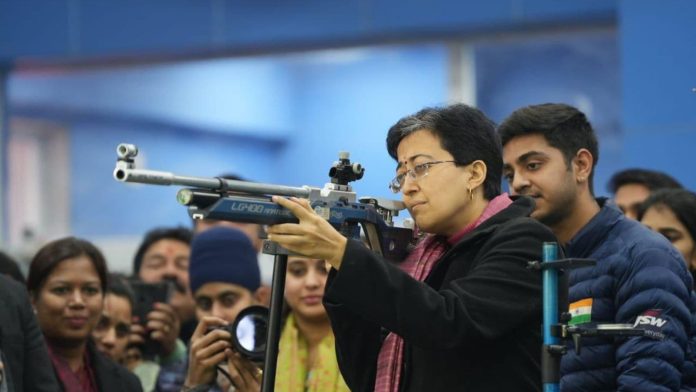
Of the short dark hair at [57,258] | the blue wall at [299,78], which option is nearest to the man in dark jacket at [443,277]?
the short dark hair at [57,258]

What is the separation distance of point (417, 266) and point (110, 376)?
2.06m

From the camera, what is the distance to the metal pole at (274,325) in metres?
3.14

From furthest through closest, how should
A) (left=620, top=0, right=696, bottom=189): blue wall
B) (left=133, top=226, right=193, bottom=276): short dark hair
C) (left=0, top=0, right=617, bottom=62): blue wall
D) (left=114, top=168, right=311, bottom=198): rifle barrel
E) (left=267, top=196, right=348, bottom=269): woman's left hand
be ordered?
(left=0, top=0, right=617, bottom=62): blue wall
(left=620, top=0, right=696, bottom=189): blue wall
(left=133, top=226, right=193, bottom=276): short dark hair
(left=267, top=196, right=348, bottom=269): woman's left hand
(left=114, top=168, right=311, bottom=198): rifle barrel

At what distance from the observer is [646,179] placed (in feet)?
20.2

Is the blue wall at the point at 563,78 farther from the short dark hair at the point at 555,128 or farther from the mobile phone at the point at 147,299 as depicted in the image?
the short dark hair at the point at 555,128

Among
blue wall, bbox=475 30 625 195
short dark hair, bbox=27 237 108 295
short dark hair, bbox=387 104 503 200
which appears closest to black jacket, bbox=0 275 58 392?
short dark hair, bbox=27 237 108 295

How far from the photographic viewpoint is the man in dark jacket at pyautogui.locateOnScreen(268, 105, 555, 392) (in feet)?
9.95

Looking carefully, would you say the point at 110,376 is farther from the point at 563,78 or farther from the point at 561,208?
the point at 563,78

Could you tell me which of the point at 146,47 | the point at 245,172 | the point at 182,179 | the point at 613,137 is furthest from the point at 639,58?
the point at 182,179

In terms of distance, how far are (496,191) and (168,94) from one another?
758cm

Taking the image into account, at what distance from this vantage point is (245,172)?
10242 mm

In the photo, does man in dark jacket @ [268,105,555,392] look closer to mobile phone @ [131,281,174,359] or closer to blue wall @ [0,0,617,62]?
mobile phone @ [131,281,174,359]

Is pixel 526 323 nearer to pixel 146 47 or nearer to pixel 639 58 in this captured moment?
pixel 639 58

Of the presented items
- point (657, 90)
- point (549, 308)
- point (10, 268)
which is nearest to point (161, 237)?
point (10, 268)
